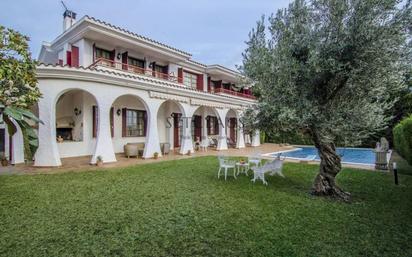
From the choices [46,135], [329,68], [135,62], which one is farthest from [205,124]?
[329,68]

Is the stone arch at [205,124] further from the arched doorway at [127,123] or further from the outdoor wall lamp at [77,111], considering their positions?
the outdoor wall lamp at [77,111]

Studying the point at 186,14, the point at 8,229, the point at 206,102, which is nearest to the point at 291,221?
the point at 8,229

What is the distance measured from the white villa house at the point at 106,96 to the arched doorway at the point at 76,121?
7cm

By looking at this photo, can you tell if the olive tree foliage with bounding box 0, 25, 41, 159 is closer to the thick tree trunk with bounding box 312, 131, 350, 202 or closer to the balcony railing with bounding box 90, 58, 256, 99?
the thick tree trunk with bounding box 312, 131, 350, 202

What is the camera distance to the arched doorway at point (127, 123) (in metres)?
20.7

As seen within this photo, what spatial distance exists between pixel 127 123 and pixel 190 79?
11516mm

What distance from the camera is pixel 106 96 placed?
16297mm

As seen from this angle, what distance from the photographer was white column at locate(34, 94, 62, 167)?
45.5 ft

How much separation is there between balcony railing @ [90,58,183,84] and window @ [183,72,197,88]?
2.36 m

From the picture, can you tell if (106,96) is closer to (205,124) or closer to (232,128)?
(205,124)

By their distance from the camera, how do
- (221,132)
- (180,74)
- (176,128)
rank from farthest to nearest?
(180,74)
(221,132)
(176,128)

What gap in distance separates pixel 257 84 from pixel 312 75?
83.9 inches

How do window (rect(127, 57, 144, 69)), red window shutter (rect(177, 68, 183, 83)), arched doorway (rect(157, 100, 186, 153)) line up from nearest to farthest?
window (rect(127, 57, 144, 69))
arched doorway (rect(157, 100, 186, 153))
red window shutter (rect(177, 68, 183, 83))

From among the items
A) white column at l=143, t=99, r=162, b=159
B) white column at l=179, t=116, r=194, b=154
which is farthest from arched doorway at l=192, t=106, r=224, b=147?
white column at l=143, t=99, r=162, b=159
